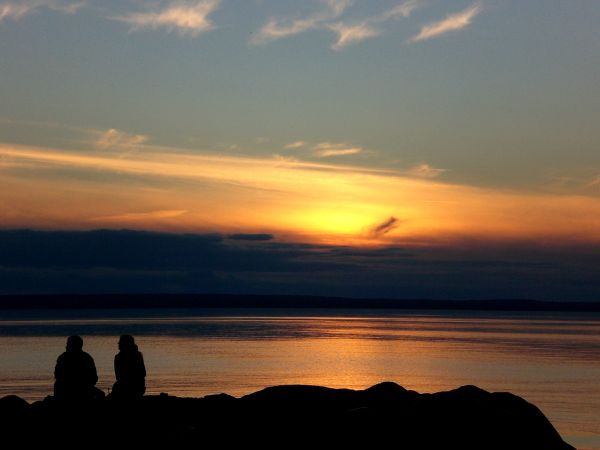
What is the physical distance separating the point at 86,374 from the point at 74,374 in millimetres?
222

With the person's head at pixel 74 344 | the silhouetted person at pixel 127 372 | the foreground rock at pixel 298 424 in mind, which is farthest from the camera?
the silhouetted person at pixel 127 372

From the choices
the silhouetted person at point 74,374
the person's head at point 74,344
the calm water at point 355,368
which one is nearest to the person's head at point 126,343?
the silhouetted person at point 74,374

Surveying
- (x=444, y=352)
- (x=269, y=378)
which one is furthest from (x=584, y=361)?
(x=269, y=378)

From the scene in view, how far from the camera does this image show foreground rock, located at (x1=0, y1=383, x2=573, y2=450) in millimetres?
17750

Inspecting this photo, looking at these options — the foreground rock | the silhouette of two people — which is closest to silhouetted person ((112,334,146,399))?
the silhouette of two people

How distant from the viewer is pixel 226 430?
61.4 feet

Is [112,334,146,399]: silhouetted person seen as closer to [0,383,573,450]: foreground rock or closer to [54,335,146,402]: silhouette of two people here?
[54,335,146,402]: silhouette of two people

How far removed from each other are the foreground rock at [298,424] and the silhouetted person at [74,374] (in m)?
0.24

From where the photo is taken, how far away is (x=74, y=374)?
1823 cm

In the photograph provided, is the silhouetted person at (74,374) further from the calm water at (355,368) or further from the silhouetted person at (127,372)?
the calm water at (355,368)

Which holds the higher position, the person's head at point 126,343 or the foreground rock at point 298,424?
the person's head at point 126,343

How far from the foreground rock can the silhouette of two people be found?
253mm

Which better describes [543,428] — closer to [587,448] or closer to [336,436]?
[336,436]

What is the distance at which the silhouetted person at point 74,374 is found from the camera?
1819 centimetres
